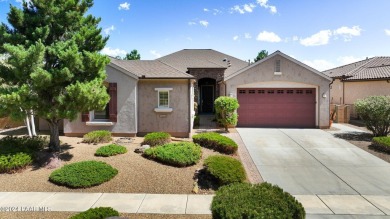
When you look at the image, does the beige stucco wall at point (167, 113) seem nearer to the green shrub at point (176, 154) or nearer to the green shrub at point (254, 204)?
the green shrub at point (176, 154)

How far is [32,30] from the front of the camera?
1020 centimetres

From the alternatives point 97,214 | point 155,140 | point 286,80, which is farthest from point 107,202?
point 286,80

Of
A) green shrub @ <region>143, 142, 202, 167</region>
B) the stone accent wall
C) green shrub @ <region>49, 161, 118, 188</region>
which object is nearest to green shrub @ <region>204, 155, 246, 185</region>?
green shrub @ <region>143, 142, 202, 167</region>

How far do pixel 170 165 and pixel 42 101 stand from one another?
5335 mm

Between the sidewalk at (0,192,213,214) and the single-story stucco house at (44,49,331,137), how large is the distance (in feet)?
23.9

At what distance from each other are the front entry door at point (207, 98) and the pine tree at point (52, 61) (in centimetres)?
1514

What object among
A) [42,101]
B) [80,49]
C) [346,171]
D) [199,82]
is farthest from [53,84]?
[199,82]

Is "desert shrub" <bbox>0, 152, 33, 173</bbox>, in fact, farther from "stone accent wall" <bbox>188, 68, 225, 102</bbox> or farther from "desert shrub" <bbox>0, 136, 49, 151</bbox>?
"stone accent wall" <bbox>188, 68, 225, 102</bbox>

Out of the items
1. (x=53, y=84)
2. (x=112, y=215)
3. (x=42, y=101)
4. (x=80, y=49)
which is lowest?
(x=112, y=215)

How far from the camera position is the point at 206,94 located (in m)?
25.6

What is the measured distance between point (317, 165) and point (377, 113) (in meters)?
6.42

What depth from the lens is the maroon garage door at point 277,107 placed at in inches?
752

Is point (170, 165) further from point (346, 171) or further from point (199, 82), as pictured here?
point (199, 82)

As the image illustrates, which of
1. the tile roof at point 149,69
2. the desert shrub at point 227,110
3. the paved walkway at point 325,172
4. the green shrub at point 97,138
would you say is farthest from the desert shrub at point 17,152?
the desert shrub at point 227,110
